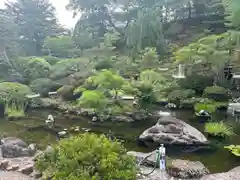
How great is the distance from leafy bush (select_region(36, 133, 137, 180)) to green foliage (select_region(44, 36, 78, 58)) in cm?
1789

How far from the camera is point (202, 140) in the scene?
8469 mm

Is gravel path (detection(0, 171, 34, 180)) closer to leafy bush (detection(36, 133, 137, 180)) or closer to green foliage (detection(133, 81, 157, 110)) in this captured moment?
leafy bush (detection(36, 133, 137, 180))

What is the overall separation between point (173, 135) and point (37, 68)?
11396 millimetres

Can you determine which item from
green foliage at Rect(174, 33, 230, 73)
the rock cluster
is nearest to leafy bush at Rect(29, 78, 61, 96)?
green foliage at Rect(174, 33, 230, 73)

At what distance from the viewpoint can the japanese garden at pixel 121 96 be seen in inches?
240

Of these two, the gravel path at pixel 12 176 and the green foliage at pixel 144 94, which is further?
the green foliage at pixel 144 94

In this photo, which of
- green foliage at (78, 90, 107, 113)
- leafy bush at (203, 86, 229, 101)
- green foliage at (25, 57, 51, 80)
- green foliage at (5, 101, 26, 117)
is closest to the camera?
green foliage at (78, 90, 107, 113)

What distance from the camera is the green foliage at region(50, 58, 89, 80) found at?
17500 millimetres

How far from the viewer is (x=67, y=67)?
17.6 metres

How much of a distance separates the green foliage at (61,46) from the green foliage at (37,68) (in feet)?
14.9

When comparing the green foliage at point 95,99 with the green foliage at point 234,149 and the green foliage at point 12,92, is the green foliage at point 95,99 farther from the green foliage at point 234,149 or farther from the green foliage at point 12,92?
the green foliage at point 234,149

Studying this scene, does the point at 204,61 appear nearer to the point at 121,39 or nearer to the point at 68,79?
the point at 68,79

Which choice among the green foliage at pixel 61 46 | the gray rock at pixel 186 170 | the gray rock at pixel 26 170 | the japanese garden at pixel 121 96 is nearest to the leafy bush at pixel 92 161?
the japanese garden at pixel 121 96

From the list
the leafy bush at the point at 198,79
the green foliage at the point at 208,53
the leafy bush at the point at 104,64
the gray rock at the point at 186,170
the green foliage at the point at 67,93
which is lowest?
the gray rock at the point at 186,170
